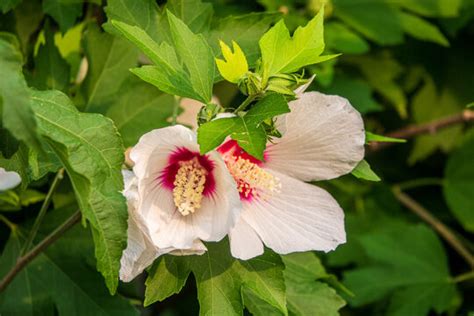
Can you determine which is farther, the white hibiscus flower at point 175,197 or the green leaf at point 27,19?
the green leaf at point 27,19

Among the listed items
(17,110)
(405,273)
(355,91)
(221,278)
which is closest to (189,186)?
(221,278)

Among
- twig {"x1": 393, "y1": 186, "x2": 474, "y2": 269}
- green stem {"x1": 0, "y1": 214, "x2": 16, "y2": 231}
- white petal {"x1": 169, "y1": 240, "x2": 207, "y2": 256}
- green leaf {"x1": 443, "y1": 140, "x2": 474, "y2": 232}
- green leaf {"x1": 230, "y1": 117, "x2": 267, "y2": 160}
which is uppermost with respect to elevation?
green leaf {"x1": 230, "y1": 117, "x2": 267, "y2": 160}

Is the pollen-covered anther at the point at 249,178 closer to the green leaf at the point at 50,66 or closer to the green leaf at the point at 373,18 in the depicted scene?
the green leaf at the point at 50,66

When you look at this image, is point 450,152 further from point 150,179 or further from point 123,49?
point 150,179

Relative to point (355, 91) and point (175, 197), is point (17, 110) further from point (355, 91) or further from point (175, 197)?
point (355, 91)

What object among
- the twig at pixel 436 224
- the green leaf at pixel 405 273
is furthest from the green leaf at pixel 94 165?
the twig at pixel 436 224

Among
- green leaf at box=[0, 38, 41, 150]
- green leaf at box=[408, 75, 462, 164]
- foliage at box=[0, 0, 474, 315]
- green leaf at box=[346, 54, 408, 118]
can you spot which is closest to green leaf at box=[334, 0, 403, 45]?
foliage at box=[0, 0, 474, 315]

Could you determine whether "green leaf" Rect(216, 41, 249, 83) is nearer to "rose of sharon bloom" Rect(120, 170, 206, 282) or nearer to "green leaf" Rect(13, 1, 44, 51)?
"rose of sharon bloom" Rect(120, 170, 206, 282)
